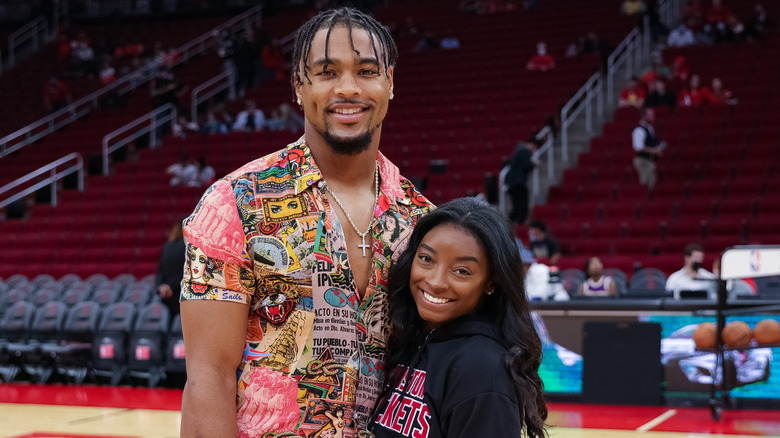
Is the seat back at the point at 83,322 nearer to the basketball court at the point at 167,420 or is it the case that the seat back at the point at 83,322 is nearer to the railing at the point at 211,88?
the basketball court at the point at 167,420

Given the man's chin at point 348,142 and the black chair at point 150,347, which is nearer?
the man's chin at point 348,142

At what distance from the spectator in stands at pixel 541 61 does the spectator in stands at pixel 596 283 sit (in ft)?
23.7

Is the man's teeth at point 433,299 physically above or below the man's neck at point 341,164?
below

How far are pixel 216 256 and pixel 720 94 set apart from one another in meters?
12.4

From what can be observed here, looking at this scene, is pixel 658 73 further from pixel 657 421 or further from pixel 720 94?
pixel 657 421

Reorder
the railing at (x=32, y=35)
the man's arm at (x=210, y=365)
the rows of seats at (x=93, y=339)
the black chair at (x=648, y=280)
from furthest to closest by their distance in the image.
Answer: the railing at (x=32, y=35) < the rows of seats at (x=93, y=339) < the black chair at (x=648, y=280) < the man's arm at (x=210, y=365)

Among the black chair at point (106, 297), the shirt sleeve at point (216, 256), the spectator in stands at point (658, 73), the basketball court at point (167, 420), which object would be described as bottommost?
the basketball court at point (167, 420)

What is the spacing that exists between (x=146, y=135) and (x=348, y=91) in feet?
53.1

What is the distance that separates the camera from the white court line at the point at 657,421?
6.28m

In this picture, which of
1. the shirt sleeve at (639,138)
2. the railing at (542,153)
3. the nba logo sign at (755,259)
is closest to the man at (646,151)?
the shirt sleeve at (639,138)

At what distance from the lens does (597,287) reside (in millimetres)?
8391

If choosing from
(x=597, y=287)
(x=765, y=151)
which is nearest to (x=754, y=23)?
(x=765, y=151)

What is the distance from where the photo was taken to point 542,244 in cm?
990

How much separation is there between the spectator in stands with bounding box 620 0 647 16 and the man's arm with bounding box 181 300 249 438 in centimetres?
1552
